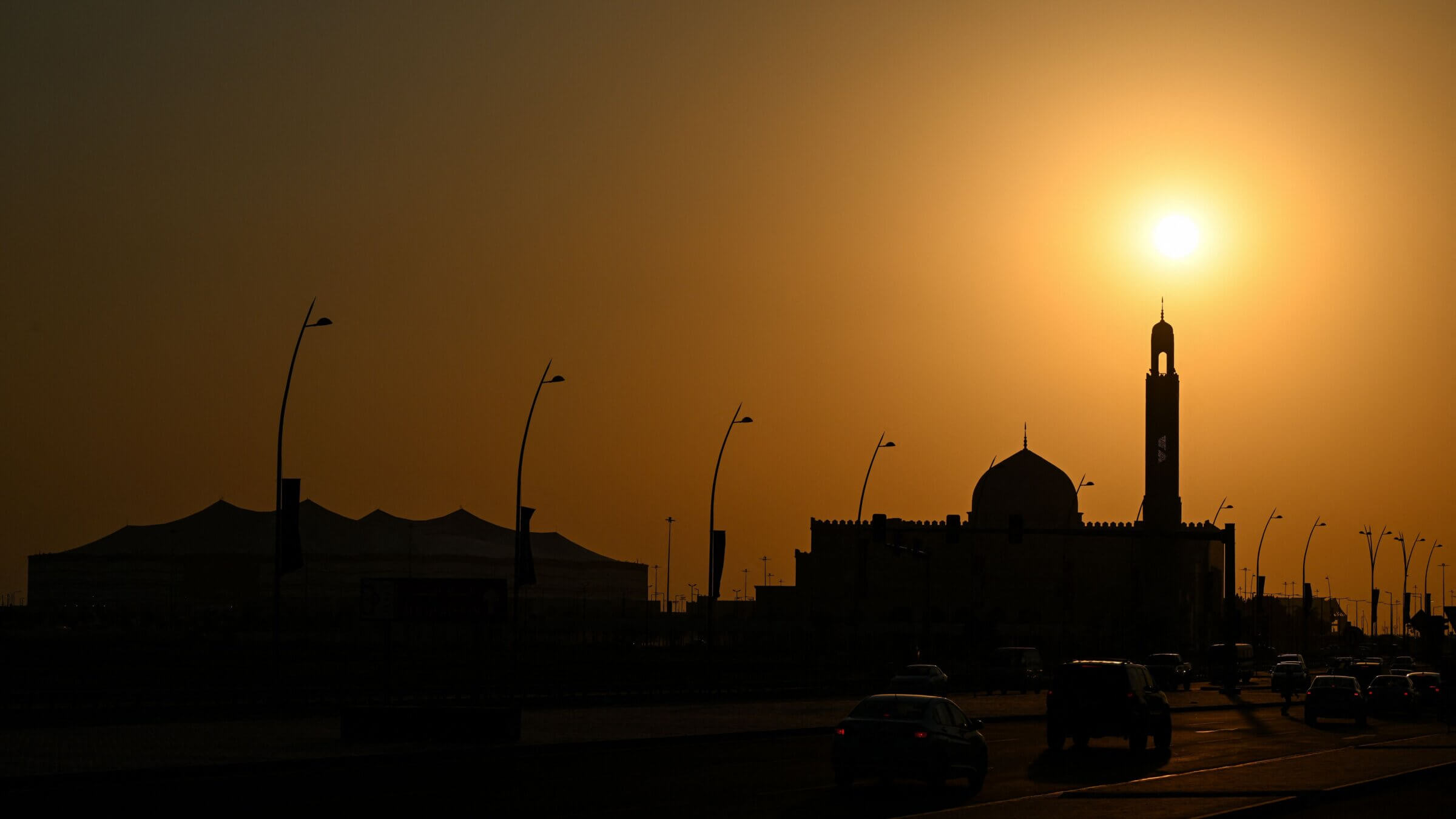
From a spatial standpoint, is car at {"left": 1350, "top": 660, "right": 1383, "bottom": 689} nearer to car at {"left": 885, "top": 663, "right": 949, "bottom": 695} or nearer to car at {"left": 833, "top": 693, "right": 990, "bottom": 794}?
car at {"left": 885, "top": 663, "right": 949, "bottom": 695}

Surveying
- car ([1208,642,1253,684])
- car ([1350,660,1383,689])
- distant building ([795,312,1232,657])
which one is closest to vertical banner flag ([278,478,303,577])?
car ([1350,660,1383,689])

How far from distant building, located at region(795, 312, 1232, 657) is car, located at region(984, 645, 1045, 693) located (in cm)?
3673

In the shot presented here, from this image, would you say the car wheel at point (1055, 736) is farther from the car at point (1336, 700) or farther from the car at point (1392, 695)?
the car at point (1392, 695)

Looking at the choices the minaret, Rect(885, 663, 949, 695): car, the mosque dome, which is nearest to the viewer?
Rect(885, 663, 949, 695): car

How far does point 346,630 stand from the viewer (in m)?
105

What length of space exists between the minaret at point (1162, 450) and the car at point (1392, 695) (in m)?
62.5

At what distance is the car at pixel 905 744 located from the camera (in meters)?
23.2

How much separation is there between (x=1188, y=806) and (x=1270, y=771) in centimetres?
661

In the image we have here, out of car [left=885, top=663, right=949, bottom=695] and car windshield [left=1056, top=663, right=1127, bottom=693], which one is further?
car [left=885, top=663, right=949, bottom=695]

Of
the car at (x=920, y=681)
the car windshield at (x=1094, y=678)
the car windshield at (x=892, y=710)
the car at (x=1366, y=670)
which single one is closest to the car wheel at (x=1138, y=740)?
the car windshield at (x=1094, y=678)

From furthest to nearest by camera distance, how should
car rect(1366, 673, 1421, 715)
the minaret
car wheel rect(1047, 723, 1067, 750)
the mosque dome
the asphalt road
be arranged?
the mosque dome, the minaret, car rect(1366, 673, 1421, 715), car wheel rect(1047, 723, 1067, 750), the asphalt road

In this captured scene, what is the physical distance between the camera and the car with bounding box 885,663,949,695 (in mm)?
51656

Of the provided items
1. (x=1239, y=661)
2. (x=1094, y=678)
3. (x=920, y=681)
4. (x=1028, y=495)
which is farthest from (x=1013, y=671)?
(x=1028, y=495)

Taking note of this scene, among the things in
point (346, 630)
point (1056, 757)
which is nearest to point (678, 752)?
point (1056, 757)
